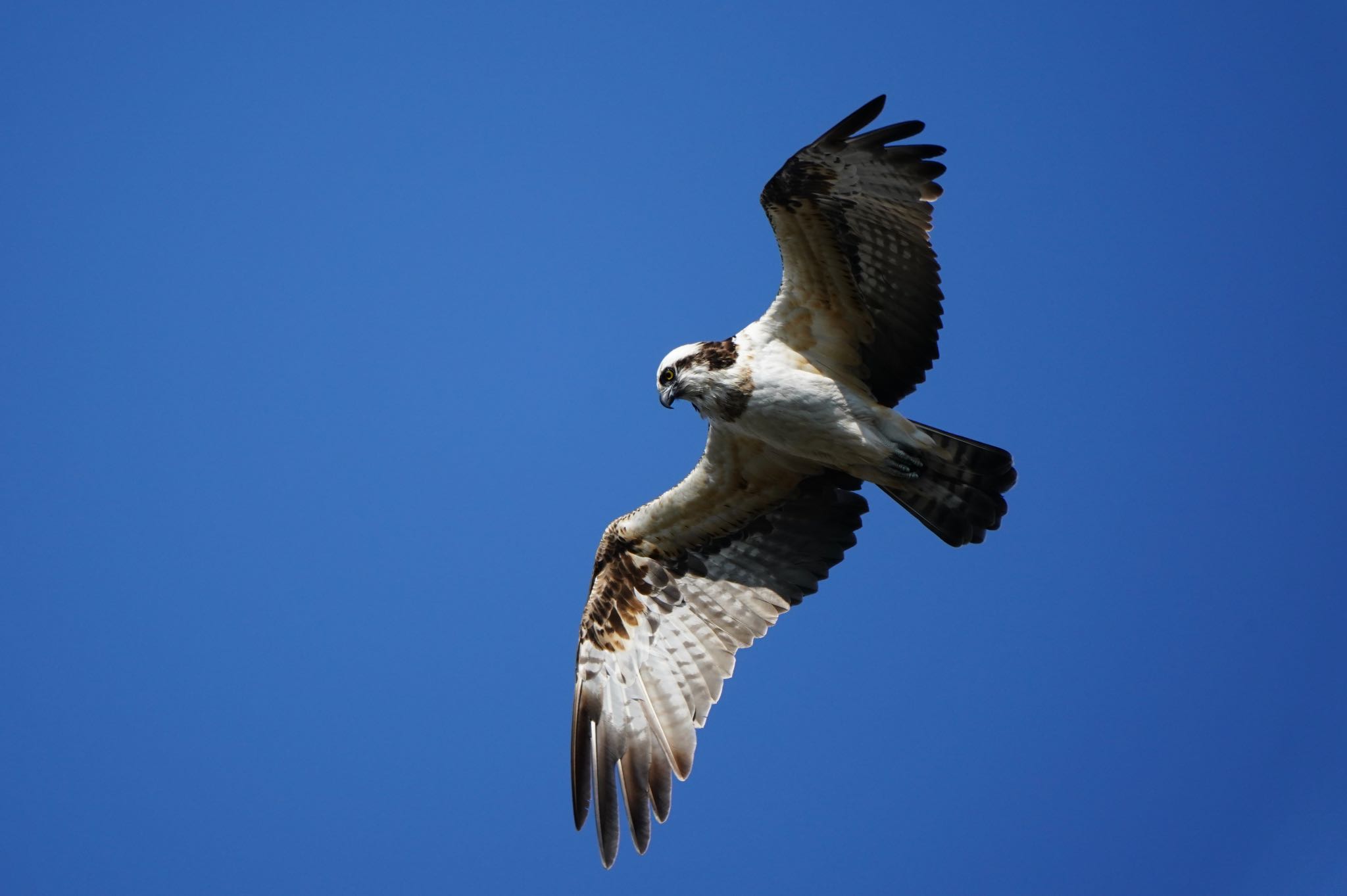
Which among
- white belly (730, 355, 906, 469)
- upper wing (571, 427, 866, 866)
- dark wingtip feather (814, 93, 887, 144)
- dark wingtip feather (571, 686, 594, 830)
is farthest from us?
upper wing (571, 427, 866, 866)

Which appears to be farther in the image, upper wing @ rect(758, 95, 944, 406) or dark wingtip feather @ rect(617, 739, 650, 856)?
dark wingtip feather @ rect(617, 739, 650, 856)

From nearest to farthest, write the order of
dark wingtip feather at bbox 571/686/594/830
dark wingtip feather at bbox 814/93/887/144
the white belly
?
1. dark wingtip feather at bbox 814/93/887/144
2. the white belly
3. dark wingtip feather at bbox 571/686/594/830

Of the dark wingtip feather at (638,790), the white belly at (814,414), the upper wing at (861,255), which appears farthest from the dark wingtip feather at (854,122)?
the dark wingtip feather at (638,790)

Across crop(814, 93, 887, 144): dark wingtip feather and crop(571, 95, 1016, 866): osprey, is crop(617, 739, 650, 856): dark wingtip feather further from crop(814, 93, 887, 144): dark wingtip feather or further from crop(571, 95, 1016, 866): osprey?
crop(814, 93, 887, 144): dark wingtip feather

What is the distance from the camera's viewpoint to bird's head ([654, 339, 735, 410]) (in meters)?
7.44

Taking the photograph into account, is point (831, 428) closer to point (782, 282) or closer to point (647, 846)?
point (782, 282)

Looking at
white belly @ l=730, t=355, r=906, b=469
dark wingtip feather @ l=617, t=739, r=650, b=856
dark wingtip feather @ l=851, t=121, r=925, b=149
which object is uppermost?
dark wingtip feather @ l=851, t=121, r=925, b=149

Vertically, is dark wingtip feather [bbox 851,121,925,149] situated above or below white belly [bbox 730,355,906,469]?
above

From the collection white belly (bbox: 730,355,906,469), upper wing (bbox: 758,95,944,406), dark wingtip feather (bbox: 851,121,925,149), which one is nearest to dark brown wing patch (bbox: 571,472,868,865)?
white belly (bbox: 730,355,906,469)

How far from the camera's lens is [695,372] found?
7.45 meters

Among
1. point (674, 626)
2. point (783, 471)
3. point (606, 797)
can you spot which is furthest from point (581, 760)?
point (783, 471)

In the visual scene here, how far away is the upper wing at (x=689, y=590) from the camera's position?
7.87 m

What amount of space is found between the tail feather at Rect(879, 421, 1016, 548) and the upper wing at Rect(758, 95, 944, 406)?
1.67ft

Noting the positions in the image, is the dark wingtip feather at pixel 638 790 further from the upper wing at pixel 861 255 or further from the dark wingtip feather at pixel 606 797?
the upper wing at pixel 861 255
